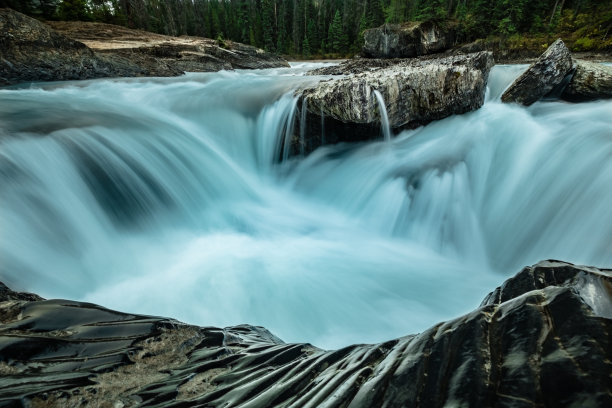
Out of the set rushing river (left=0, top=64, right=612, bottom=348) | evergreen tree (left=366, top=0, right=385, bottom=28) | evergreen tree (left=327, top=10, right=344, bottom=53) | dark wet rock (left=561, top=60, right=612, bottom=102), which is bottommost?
rushing river (left=0, top=64, right=612, bottom=348)

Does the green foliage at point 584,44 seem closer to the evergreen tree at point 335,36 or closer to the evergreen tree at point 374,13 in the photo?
the evergreen tree at point 374,13

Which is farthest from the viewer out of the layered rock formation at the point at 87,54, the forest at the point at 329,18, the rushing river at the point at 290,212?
the forest at the point at 329,18

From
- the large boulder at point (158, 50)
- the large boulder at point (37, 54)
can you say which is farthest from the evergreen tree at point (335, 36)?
the large boulder at point (37, 54)

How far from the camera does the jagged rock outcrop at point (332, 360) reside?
2.55ft

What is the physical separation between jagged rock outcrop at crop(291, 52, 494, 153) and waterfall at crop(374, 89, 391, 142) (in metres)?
0.05

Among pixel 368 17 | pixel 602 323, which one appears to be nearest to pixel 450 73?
pixel 602 323

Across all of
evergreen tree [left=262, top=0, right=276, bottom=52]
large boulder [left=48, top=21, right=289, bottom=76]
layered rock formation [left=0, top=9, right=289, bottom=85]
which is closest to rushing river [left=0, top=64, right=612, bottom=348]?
layered rock formation [left=0, top=9, right=289, bottom=85]

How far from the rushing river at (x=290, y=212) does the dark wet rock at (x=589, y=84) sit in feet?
1.68

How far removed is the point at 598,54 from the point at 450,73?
→ 16986mm

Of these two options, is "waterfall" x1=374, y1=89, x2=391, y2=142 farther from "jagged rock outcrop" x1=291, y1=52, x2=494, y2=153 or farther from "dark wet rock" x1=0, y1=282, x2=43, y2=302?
"dark wet rock" x1=0, y1=282, x2=43, y2=302

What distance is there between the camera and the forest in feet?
66.0

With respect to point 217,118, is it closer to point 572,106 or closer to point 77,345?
point 77,345

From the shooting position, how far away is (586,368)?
72cm

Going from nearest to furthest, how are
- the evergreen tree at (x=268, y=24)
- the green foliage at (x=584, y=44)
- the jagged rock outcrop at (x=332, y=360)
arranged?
the jagged rock outcrop at (x=332, y=360)
the green foliage at (x=584, y=44)
the evergreen tree at (x=268, y=24)
